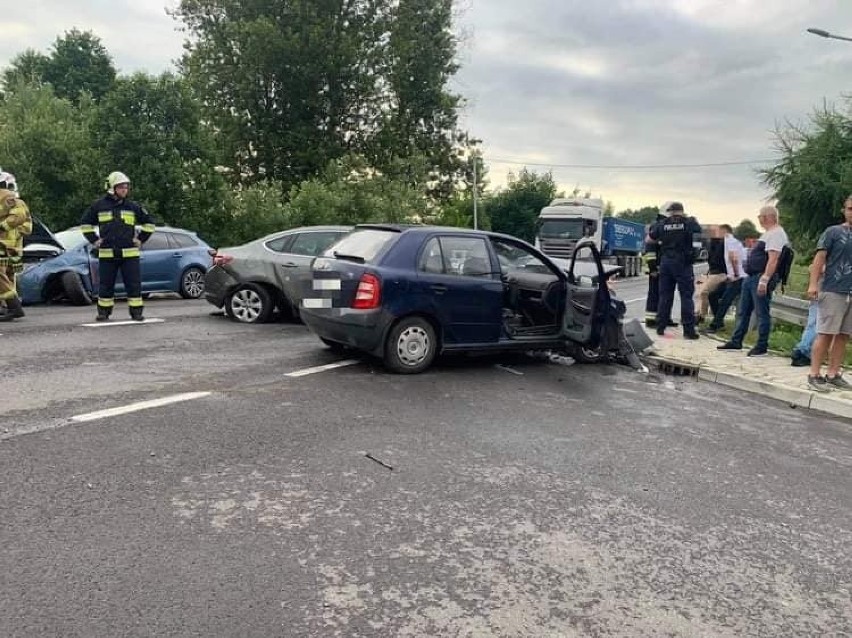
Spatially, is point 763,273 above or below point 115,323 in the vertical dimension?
above

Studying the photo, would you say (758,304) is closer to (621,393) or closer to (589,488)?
(621,393)

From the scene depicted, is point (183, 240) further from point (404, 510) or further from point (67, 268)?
point (404, 510)

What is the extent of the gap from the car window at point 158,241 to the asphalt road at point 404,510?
23.3ft

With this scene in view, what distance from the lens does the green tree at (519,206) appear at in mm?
52237

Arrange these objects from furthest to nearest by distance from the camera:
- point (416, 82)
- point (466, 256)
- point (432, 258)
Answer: point (416, 82), point (466, 256), point (432, 258)

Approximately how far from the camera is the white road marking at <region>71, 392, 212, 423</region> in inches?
198

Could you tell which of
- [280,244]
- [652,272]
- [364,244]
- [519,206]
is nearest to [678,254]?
Result: [652,272]

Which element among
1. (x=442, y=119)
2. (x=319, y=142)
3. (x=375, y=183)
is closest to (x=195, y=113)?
(x=375, y=183)

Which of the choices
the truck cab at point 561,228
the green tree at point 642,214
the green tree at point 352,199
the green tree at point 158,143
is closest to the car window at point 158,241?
the green tree at point 158,143

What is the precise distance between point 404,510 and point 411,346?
353 centimetres

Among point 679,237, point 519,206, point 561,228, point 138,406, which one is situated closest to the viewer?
point 138,406

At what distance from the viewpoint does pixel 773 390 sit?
737 cm

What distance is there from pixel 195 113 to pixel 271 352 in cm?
1372

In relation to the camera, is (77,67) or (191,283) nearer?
(191,283)
